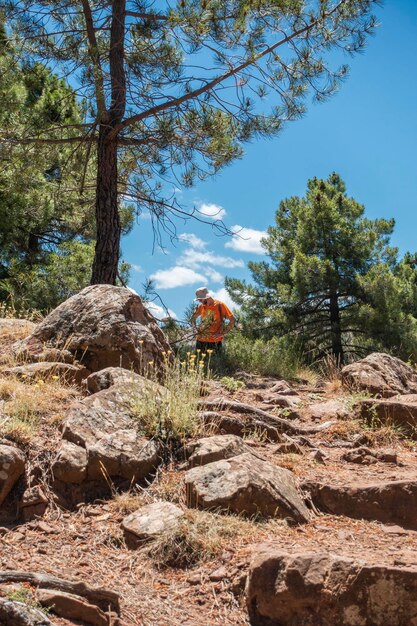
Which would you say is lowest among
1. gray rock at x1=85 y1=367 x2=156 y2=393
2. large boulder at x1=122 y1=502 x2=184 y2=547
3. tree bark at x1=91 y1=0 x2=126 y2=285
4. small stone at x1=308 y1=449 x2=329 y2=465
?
large boulder at x1=122 y1=502 x2=184 y2=547

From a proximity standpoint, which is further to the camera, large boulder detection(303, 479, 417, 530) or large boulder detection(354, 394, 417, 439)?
large boulder detection(354, 394, 417, 439)

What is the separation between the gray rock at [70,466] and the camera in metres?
4.25

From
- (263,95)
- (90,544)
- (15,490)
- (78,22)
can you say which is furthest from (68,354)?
(78,22)

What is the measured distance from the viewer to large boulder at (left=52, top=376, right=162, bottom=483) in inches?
169

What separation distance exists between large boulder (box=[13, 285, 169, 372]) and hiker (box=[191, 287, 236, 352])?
155cm

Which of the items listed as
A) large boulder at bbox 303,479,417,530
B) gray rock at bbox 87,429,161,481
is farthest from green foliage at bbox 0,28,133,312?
large boulder at bbox 303,479,417,530

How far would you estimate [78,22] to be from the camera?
356 inches

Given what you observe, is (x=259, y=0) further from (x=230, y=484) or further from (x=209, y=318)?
(x=230, y=484)

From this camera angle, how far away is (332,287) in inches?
563

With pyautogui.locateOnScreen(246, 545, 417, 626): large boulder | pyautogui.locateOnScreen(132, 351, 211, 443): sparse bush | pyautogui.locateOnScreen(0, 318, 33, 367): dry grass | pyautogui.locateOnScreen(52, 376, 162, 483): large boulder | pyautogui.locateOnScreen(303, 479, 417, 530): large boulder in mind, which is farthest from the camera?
pyautogui.locateOnScreen(0, 318, 33, 367): dry grass

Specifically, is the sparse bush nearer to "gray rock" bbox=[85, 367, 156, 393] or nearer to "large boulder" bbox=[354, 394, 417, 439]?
"gray rock" bbox=[85, 367, 156, 393]

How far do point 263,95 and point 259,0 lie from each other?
1.28 m

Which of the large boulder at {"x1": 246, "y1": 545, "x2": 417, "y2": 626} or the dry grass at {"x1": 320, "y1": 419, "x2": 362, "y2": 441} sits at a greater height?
the dry grass at {"x1": 320, "y1": 419, "x2": 362, "y2": 441}

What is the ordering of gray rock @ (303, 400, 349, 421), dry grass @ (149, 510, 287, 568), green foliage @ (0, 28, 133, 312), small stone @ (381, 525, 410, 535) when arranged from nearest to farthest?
1. dry grass @ (149, 510, 287, 568)
2. small stone @ (381, 525, 410, 535)
3. gray rock @ (303, 400, 349, 421)
4. green foliage @ (0, 28, 133, 312)
